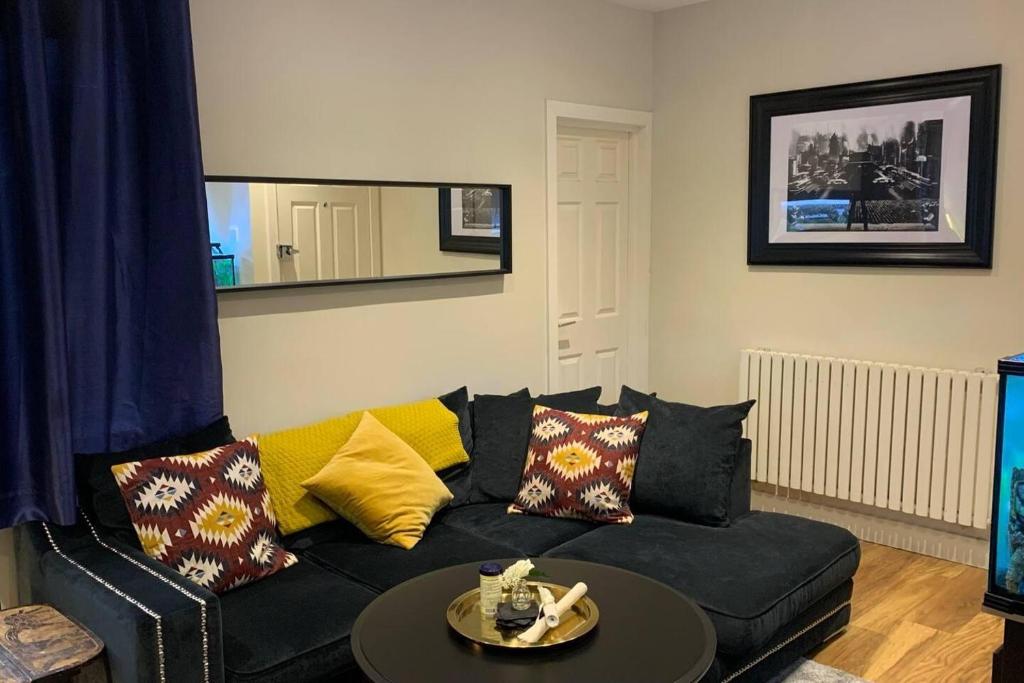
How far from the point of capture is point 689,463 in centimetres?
328

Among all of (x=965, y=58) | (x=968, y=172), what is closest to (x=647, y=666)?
(x=968, y=172)

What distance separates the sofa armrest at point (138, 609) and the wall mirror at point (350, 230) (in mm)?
1053

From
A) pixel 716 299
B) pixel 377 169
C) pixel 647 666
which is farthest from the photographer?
pixel 716 299

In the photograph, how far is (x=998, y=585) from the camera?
7.34 feet

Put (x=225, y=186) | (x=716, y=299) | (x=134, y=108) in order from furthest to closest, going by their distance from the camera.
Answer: (x=716, y=299)
(x=225, y=186)
(x=134, y=108)

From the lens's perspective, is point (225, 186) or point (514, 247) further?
point (514, 247)

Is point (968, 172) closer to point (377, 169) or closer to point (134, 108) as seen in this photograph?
point (377, 169)

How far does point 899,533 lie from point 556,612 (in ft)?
8.50

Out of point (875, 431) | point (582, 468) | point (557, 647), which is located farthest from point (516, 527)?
point (875, 431)

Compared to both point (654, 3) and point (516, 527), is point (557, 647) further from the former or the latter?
point (654, 3)

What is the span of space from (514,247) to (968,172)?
1.96 metres

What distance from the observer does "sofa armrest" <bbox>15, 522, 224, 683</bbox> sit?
203cm

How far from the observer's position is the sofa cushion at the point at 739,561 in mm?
2607

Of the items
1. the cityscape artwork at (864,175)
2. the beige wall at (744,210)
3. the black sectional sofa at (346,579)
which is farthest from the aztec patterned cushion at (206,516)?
the cityscape artwork at (864,175)
